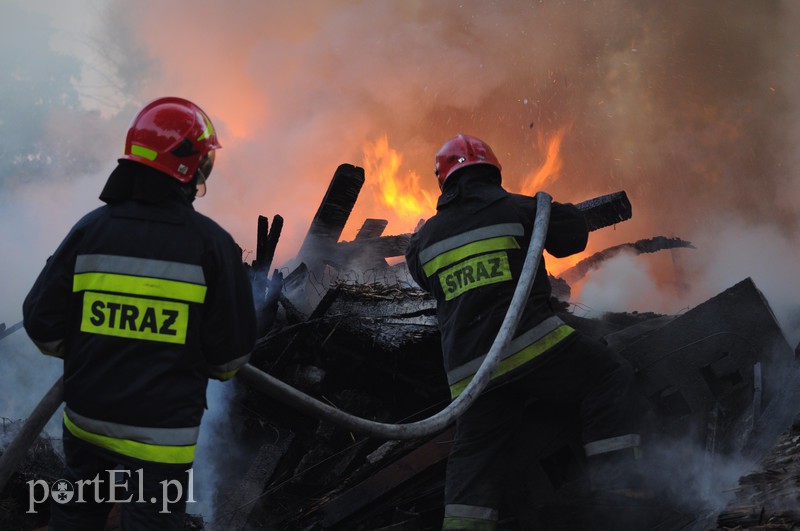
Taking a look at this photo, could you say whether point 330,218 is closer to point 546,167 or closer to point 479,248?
point 479,248

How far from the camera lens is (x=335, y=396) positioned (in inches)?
204

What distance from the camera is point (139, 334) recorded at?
244 cm

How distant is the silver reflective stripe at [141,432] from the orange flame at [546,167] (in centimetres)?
814

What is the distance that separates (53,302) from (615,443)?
2.64 meters

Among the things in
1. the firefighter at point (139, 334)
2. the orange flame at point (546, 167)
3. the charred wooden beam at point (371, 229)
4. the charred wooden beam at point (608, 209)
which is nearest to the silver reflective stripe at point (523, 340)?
the firefighter at point (139, 334)

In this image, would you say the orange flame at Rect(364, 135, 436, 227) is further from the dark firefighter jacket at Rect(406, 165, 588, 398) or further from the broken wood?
the broken wood

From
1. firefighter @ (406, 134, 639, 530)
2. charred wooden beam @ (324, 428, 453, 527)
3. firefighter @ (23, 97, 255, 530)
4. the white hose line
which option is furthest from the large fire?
firefighter @ (23, 97, 255, 530)

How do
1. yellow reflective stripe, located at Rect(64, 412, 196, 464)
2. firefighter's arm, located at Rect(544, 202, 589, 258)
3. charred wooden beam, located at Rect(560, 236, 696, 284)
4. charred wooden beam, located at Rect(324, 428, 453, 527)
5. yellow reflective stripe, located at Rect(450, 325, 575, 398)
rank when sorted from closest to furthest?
yellow reflective stripe, located at Rect(64, 412, 196, 464), yellow reflective stripe, located at Rect(450, 325, 575, 398), firefighter's arm, located at Rect(544, 202, 589, 258), charred wooden beam, located at Rect(324, 428, 453, 527), charred wooden beam, located at Rect(560, 236, 696, 284)

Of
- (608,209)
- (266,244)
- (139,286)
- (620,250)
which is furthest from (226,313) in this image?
(620,250)

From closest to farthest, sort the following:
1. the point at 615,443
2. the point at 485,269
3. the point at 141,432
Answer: the point at 141,432 < the point at 615,443 < the point at 485,269

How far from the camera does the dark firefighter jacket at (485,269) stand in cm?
351

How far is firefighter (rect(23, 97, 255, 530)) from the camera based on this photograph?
241 centimetres

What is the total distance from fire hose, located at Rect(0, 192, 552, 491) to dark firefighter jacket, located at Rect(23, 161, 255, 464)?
0.88 ft

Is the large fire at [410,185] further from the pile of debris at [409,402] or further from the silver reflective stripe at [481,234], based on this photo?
the silver reflective stripe at [481,234]
